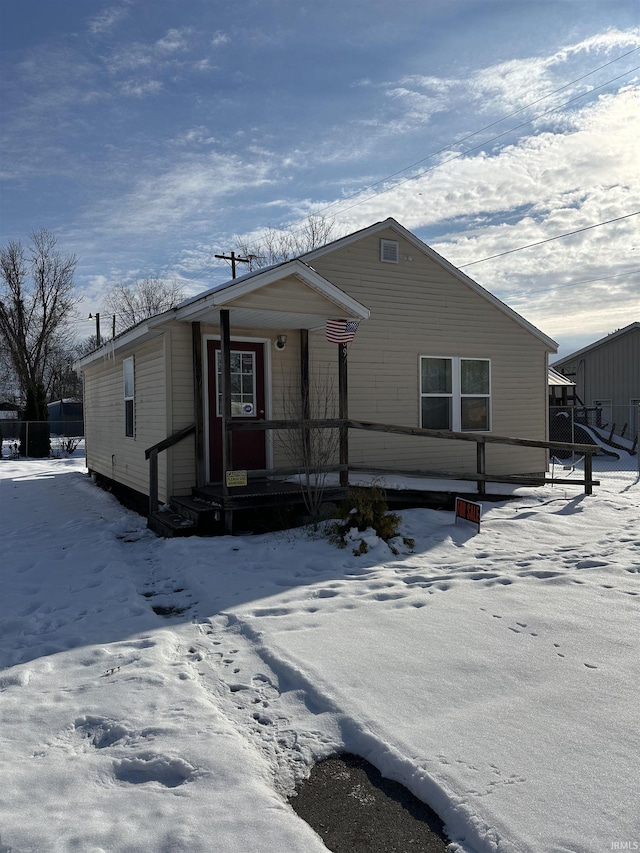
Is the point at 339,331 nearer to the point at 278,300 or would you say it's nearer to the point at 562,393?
the point at 278,300

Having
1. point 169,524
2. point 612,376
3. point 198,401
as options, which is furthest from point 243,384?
point 612,376

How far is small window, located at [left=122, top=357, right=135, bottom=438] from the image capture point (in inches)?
446

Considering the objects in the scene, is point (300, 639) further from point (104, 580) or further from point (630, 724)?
point (104, 580)

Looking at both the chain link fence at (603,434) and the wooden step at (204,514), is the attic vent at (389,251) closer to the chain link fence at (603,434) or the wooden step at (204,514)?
the wooden step at (204,514)

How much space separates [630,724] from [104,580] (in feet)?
16.3

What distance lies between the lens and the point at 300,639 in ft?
15.7

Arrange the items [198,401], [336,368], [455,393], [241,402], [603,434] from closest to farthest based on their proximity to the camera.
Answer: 1. [198,401]
2. [241,402]
3. [336,368]
4. [455,393]
5. [603,434]

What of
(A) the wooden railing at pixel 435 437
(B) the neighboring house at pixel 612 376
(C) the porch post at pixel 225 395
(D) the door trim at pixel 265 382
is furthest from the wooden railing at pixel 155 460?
(B) the neighboring house at pixel 612 376

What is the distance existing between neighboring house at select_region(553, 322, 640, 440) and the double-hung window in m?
15.6

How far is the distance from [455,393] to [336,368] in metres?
2.71

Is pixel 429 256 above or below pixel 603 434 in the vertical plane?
above

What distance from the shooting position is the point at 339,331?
876 centimetres

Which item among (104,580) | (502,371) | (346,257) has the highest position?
(346,257)

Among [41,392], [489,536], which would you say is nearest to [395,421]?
[489,536]
